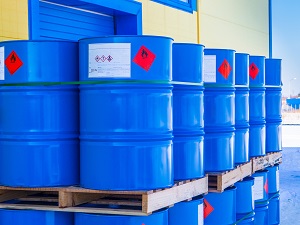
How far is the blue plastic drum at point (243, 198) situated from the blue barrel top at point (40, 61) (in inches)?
88.9

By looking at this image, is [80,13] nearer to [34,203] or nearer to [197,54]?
[197,54]

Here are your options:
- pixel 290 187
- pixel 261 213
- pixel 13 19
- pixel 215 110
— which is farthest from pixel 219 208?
pixel 290 187

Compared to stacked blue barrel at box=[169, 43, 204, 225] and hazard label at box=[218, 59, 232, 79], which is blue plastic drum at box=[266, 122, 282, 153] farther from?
stacked blue barrel at box=[169, 43, 204, 225]

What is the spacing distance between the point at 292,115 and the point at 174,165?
3486 centimetres

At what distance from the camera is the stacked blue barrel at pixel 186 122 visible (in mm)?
4129

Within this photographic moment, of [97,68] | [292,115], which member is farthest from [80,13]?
[292,115]

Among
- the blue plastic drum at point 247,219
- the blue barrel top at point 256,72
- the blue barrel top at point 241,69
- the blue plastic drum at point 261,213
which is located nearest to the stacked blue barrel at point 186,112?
the blue barrel top at point 241,69

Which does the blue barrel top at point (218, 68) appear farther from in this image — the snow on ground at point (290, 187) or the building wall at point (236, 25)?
the building wall at point (236, 25)

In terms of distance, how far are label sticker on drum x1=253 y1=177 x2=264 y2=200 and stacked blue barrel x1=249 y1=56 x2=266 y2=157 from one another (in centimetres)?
25

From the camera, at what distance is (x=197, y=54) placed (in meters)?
4.23

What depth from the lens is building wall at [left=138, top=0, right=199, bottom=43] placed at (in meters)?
7.46

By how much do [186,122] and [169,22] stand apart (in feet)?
13.4

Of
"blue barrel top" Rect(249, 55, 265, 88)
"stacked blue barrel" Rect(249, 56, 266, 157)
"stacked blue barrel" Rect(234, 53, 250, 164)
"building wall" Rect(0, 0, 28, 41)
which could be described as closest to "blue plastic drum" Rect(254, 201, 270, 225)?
"stacked blue barrel" Rect(249, 56, 266, 157)

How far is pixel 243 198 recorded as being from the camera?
547 centimetres
